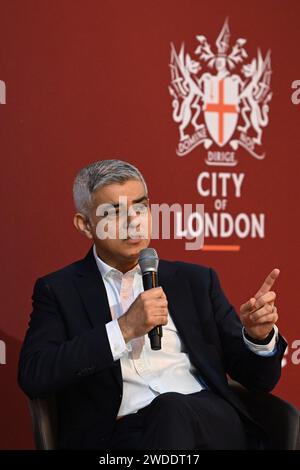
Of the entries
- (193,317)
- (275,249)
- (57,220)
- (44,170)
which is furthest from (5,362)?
(275,249)

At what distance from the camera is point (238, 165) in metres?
2.96

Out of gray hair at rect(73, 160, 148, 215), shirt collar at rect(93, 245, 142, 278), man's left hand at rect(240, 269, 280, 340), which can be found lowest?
man's left hand at rect(240, 269, 280, 340)

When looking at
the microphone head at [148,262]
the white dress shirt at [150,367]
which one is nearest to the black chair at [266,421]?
the white dress shirt at [150,367]

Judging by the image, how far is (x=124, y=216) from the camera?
2064mm

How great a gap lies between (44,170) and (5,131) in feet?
0.68

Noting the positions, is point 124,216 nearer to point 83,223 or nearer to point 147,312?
point 83,223

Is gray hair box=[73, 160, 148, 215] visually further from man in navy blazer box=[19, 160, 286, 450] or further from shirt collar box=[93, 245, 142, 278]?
shirt collar box=[93, 245, 142, 278]

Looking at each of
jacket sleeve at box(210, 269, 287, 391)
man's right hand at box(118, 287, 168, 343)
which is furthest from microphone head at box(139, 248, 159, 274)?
jacket sleeve at box(210, 269, 287, 391)

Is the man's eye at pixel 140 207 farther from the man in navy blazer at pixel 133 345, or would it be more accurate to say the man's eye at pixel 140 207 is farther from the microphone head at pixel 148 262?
the microphone head at pixel 148 262

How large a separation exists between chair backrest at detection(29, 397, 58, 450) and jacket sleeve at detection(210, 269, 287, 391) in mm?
558

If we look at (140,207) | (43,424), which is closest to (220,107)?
(140,207)

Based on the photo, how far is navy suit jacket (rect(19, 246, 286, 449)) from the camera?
1896mm

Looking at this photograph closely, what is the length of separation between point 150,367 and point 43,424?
34 centimetres

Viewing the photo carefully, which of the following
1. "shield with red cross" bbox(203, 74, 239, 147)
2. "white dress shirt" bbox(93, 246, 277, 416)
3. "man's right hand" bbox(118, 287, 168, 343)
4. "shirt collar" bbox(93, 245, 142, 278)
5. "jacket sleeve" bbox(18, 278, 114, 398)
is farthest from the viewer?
"shield with red cross" bbox(203, 74, 239, 147)
